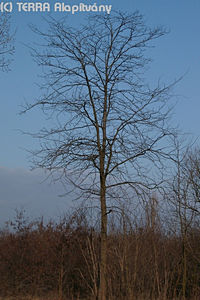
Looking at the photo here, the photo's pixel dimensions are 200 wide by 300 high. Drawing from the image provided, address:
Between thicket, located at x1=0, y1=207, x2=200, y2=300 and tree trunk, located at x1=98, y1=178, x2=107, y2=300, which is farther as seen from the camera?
thicket, located at x1=0, y1=207, x2=200, y2=300

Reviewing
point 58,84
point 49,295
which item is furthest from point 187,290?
point 58,84

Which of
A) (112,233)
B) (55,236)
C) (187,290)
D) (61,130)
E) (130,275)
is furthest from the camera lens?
(55,236)

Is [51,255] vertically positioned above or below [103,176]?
below

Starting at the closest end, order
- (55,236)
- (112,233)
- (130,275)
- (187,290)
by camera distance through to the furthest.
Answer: (130,275), (112,233), (187,290), (55,236)

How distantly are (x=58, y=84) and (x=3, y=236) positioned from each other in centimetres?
887

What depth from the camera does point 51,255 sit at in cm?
1427

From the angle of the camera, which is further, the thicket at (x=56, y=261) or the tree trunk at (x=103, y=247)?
the thicket at (x=56, y=261)

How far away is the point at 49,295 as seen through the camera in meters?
13.0

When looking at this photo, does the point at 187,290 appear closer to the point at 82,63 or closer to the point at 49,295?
the point at 49,295

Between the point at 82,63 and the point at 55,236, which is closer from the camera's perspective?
the point at 82,63

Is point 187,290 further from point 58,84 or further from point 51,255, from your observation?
point 58,84

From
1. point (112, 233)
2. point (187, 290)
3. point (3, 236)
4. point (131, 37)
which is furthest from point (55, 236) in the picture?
point (131, 37)

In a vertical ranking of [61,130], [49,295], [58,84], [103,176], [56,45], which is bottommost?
[49,295]

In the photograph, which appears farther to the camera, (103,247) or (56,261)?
(56,261)
